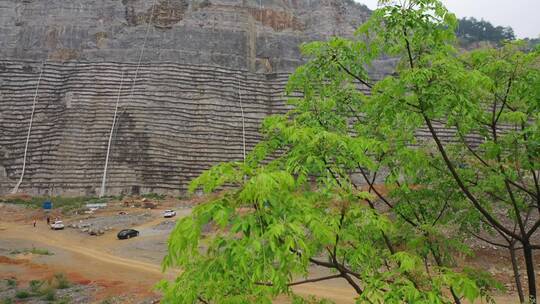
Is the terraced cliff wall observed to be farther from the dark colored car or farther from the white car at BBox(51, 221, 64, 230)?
the dark colored car

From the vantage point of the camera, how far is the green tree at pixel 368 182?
3125 millimetres

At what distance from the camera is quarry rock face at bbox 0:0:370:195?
1253 inches

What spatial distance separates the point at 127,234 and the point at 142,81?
62.0 ft

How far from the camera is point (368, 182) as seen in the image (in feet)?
18.3

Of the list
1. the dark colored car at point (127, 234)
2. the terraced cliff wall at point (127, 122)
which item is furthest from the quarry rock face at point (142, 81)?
the dark colored car at point (127, 234)

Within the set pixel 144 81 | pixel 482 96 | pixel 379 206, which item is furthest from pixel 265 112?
pixel 482 96

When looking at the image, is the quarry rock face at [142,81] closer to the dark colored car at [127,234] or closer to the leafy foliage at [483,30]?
the dark colored car at [127,234]

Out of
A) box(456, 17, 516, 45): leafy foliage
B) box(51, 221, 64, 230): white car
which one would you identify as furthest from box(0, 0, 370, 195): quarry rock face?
box(456, 17, 516, 45): leafy foliage

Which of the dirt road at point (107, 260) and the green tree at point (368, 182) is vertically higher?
the green tree at point (368, 182)

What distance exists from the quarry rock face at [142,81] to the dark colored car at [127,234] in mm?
9302

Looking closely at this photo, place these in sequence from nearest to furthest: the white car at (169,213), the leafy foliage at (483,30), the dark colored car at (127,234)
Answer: the dark colored car at (127,234)
the white car at (169,213)
the leafy foliage at (483,30)

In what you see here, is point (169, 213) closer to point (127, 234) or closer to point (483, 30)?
point (127, 234)

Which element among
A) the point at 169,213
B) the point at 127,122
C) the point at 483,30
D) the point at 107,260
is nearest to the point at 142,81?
the point at 127,122

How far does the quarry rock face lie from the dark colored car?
366 inches
